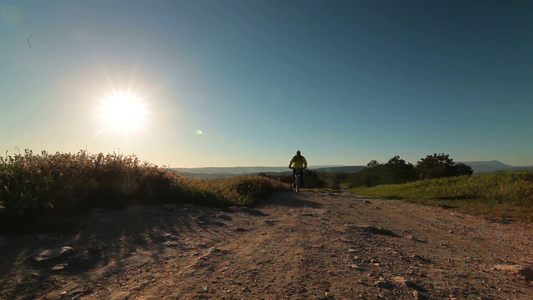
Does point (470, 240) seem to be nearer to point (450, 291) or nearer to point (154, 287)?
point (450, 291)

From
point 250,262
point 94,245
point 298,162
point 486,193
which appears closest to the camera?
point 250,262

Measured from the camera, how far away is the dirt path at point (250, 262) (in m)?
2.64

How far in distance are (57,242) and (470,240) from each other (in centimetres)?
784

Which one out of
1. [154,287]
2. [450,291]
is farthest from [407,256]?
[154,287]

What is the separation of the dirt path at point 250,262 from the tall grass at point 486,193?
15.8 feet

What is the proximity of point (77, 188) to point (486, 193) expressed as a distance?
16319 mm

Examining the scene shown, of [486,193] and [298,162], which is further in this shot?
[298,162]

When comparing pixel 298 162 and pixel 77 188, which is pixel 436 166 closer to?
pixel 298 162

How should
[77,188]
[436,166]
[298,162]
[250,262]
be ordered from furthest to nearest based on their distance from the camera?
[436,166], [298,162], [77,188], [250,262]

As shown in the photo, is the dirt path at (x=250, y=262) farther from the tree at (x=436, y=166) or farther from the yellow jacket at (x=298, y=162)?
the tree at (x=436, y=166)

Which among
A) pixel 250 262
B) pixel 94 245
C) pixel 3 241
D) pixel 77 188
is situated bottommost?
pixel 250 262

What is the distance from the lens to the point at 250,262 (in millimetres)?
3400

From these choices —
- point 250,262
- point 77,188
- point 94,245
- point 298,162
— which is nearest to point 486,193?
point 298,162

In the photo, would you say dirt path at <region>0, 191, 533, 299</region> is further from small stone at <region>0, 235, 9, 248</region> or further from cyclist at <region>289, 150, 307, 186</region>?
cyclist at <region>289, 150, 307, 186</region>
